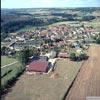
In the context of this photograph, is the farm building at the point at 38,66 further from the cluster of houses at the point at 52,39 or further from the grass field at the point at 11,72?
the cluster of houses at the point at 52,39

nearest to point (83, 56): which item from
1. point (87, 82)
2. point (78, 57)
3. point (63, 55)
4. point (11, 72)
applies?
point (78, 57)

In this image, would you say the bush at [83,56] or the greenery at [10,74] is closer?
the greenery at [10,74]

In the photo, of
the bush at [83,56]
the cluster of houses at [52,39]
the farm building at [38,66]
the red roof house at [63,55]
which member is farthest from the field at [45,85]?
the cluster of houses at [52,39]

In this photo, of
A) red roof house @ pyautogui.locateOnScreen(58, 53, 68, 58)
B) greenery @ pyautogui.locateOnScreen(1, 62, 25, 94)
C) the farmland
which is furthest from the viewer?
red roof house @ pyautogui.locateOnScreen(58, 53, 68, 58)

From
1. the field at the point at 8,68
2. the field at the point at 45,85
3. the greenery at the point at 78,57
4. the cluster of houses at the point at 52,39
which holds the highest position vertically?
the cluster of houses at the point at 52,39

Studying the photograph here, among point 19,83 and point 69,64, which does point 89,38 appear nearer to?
point 69,64

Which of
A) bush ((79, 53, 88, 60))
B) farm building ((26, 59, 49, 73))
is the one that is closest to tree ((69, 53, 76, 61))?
bush ((79, 53, 88, 60))

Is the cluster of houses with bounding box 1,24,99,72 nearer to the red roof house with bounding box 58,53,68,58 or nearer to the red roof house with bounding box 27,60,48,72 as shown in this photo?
the red roof house with bounding box 58,53,68,58

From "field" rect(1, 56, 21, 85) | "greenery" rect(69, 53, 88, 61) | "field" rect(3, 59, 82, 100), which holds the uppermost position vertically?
"greenery" rect(69, 53, 88, 61)

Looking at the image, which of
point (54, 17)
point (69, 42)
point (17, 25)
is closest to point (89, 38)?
point (69, 42)
